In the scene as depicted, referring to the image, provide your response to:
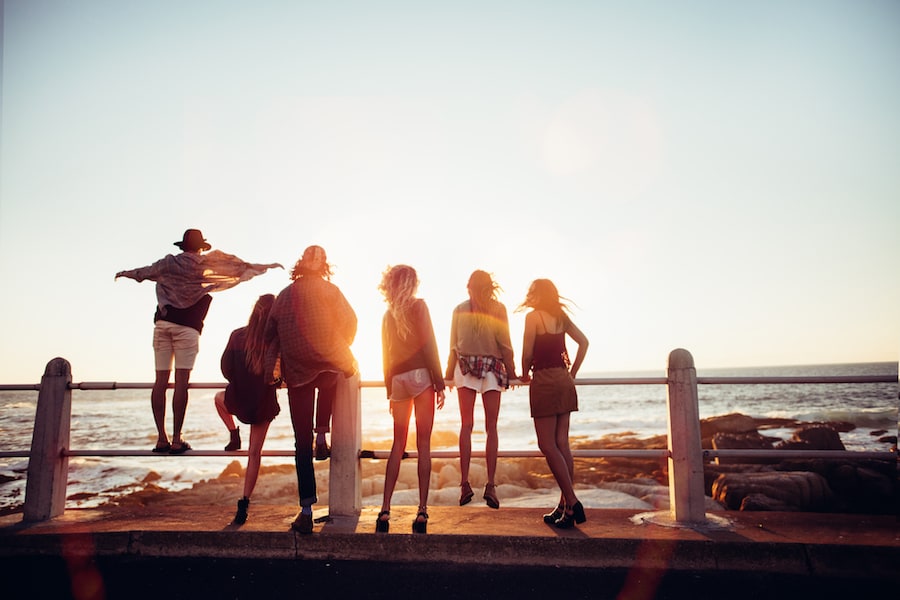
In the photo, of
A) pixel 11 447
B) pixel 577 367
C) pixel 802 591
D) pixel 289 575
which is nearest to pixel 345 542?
pixel 289 575

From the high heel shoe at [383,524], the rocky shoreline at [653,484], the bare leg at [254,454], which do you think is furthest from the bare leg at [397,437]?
the rocky shoreline at [653,484]

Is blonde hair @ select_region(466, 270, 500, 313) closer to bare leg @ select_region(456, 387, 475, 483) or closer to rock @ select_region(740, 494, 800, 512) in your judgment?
bare leg @ select_region(456, 387, 475, 483)

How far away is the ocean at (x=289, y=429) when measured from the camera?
15477 millimetres

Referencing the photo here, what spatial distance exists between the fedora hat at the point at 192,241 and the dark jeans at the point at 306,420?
6.12 feet

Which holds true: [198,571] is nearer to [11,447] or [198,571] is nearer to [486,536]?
[486,536]

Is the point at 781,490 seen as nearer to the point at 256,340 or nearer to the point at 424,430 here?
the point at 424,430

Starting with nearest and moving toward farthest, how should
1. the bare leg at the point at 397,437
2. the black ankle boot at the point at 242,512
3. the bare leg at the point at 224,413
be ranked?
the bare leg at the point at 397,437, the black ankle boot at the point at 242,512, the bare leg at the point at 224,413

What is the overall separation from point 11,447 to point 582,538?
24564 mm

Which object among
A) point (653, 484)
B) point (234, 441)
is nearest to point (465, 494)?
point (234, 441)

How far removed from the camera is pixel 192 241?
545 cm

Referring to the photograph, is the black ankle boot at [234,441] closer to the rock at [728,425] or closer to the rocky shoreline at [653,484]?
the rocky shoreline at [653,484]

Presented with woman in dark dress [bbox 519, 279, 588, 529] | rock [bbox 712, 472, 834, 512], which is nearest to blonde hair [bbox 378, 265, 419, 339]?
woman in dark dress [bbox 519, 279, 588, 529]

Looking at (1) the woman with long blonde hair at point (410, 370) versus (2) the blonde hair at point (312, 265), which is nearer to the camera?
(1) the woman with long blonde hair at point (410, 370)

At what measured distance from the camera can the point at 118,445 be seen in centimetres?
2562
